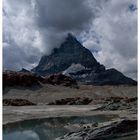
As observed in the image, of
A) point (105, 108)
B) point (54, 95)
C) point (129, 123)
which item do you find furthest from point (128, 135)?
point (54, 95)

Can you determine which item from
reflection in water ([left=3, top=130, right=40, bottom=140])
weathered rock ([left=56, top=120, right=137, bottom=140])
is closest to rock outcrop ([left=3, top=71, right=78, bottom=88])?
reflection in water ([left=3, top=130, right=40, bottom=140])

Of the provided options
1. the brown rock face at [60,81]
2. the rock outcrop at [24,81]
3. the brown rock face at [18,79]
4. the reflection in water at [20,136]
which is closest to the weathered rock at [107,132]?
the reflection in water at [20,136]

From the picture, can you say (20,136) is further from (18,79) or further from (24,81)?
(18,79)

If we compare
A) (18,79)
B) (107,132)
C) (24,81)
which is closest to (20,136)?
(107,132)

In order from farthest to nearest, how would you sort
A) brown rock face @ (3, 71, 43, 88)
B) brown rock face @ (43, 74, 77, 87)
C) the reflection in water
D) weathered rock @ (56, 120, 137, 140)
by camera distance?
1. brown rock face @ (43, 74, 77, 87)
2. brown rock face @ (3, 71, 43, 88)
3. the reflection in water
4. weathered rock @ (56, 120, 137, 140)

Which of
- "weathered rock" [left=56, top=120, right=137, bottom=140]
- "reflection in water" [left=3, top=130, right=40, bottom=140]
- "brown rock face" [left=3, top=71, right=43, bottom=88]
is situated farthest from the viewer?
"brown rock face" [left=3, top=71, right=43, bottom=88]

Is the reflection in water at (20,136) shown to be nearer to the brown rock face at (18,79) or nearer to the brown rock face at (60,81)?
the brown rock face at (18,79)

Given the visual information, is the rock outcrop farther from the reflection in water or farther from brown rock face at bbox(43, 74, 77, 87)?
the reflection in water

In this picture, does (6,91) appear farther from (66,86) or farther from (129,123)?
(129,123)

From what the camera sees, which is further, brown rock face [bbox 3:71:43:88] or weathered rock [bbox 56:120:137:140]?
brown rock face [bbox 3:71:43:88]
